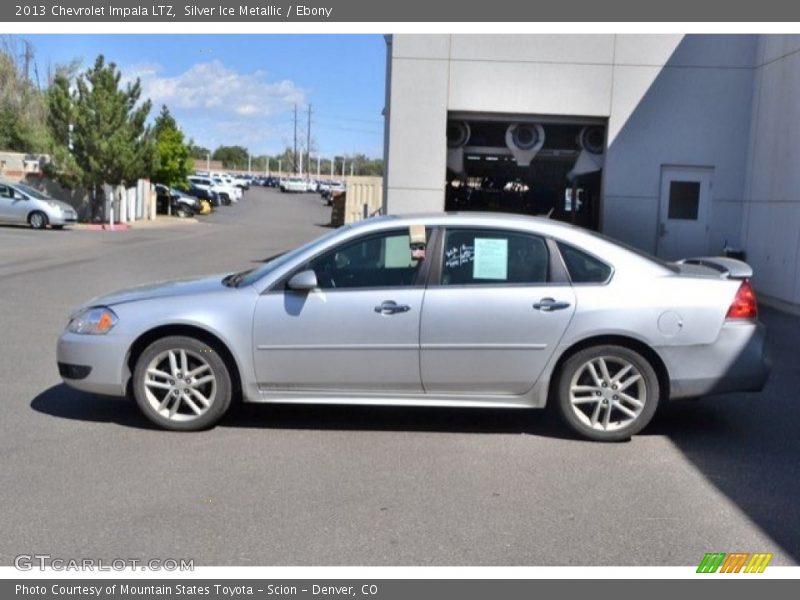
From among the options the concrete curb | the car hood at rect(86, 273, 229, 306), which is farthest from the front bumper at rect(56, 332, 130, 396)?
the concrete curb

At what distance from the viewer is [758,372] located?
6469mm

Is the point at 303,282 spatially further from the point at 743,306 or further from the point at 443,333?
the point at 743,306

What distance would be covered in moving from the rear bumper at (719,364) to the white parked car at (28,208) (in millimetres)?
28790

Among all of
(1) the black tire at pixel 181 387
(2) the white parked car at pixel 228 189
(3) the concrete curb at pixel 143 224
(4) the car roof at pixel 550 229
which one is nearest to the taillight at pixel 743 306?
(4) the car roof at pixel 550 229

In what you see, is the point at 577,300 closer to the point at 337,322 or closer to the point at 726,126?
the point at 337,322

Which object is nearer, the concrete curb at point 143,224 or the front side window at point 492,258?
the front side window at point 492,258

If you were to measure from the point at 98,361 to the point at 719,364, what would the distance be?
175 inches

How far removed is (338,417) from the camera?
7.04 m

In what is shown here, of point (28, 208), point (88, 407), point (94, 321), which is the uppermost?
point (94, 321)

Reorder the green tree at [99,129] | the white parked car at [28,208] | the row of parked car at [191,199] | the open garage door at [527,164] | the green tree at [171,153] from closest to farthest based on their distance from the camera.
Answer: the open garage door at [527,164]
the white parked car at [28,208]
the green tree at [99,129]
the green tree at [171,153]
the row of parked car at [191,199]

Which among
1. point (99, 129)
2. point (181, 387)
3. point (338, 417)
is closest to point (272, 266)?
point (181, 387)

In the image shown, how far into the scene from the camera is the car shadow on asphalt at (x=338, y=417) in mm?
6777

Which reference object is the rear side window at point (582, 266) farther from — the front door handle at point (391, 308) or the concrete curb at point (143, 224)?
the concrete curb at point (143, 224)

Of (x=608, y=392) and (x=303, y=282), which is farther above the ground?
(x=303, y=282)
